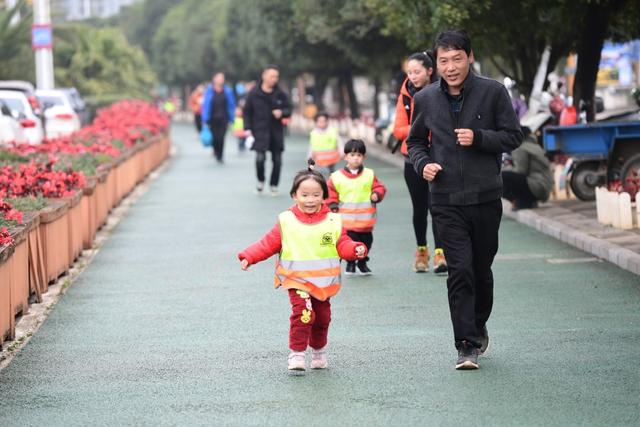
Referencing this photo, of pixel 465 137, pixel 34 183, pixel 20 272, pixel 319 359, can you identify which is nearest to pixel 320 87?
pixel 34 183

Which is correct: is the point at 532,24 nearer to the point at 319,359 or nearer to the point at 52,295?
the point at 52,295

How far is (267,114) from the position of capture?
21547 millimetres

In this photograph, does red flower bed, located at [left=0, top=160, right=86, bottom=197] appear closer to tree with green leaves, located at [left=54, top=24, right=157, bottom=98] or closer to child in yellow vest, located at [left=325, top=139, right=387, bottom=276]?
child in yellow vest, located at [left=325, top=139, right=387, bottom=276]

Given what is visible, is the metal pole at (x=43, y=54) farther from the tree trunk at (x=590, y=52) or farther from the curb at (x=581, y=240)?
the curb at (x=581, y=240)

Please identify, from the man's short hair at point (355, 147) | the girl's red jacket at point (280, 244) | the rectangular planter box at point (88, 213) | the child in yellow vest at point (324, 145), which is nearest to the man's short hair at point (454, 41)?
the girl's red jacket at point (280, 244)

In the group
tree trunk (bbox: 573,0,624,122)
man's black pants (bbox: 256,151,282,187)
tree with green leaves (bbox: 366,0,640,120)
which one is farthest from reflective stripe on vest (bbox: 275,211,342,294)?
man's black pants (bbox: 256,151,282,187)

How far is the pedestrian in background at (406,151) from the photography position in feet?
37.3

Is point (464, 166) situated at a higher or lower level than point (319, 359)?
higher

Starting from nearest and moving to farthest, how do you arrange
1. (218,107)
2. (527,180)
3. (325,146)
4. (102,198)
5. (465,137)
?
(465,137)
(527,180)
(102,198)
(325,146)
(218,107)

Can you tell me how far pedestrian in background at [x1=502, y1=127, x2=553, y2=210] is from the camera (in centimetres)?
1764

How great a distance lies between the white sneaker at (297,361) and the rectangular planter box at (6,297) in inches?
80.2

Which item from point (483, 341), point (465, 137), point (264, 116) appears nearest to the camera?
point (465, 137)

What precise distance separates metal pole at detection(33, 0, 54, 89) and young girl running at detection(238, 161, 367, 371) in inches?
1172

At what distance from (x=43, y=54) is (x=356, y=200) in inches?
1064
